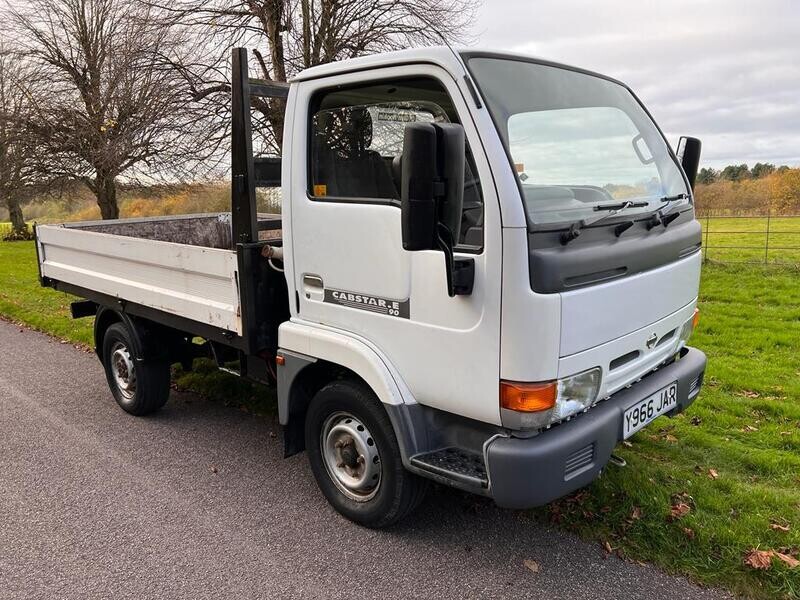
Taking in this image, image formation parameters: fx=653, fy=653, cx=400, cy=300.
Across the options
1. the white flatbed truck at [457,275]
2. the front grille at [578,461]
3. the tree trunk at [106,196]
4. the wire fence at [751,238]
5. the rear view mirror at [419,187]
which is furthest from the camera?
the tree trunk at [106,196]

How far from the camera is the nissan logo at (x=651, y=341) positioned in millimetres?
3109

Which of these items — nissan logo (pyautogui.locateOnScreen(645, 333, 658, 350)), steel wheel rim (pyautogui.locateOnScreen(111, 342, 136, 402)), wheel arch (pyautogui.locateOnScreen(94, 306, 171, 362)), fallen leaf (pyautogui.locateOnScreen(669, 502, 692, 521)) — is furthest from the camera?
steel wheel rim (pyautogui.locateOnScreen(111, 342, 136, 402))

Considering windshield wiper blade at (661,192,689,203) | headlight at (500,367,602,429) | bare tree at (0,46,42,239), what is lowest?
headlight at (500,367,602,429)

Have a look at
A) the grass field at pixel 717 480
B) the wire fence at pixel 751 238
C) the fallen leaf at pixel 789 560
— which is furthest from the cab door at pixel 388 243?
the wire fence at pixel 751 238

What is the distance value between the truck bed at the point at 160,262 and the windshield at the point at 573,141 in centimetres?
159

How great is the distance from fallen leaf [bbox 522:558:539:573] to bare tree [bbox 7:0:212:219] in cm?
1151

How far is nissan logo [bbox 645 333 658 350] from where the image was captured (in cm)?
311

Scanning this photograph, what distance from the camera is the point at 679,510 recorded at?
330cm

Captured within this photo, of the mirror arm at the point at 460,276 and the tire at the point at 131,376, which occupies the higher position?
the mirror arm at the point at 460,276

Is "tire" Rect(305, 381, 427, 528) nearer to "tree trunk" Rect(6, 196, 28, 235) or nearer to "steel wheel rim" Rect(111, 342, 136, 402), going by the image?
"steel wheel rim" Rect(111, 342, 136, 402)

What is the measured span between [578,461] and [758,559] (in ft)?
3.31

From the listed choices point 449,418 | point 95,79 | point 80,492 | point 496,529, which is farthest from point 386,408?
point 95,79

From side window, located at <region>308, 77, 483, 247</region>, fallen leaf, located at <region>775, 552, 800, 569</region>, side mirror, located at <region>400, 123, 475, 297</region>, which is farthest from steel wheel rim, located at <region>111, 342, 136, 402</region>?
fallen leaf, located at <region>775, 552, 800, 569</region>

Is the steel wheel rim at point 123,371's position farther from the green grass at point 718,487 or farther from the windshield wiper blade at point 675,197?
the windshield wiper blade at point 675,197
